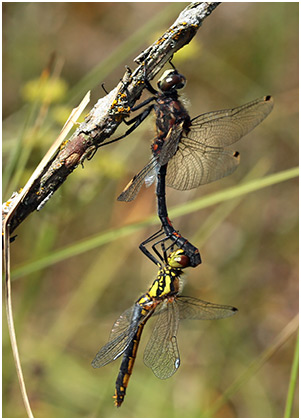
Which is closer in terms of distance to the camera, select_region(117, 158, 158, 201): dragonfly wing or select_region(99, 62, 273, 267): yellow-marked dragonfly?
select_region(117, 158, 158, 201): dragonfly wing

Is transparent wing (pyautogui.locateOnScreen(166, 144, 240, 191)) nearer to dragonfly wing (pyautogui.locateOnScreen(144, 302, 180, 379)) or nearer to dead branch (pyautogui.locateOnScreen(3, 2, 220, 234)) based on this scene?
dragonfly wing (pyautogui.locateOnScreen(144, 302, 180, 379))

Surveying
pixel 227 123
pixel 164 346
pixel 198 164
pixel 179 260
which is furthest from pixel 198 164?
pixel 164 346

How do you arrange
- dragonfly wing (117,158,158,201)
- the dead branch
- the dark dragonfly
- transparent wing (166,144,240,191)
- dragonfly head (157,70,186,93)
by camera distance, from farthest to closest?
1. transparent wing (166,144,240,191)
2. the dark dragonfly
3. dragonfly head (157,70,186,93)
4. dragonfly wing (117,158,158,201)
5. the dead branch

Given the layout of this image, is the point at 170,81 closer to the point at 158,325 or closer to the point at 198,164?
the point at 198,164

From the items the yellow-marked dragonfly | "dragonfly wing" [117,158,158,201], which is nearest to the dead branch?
"dragonfly wing" [117,158,158,201]

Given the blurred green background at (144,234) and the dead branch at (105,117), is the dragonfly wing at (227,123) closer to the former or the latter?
the blurred green background at (144,234)

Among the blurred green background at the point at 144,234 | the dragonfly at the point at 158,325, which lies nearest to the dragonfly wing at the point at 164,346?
the dragonfly at the point at 158,325

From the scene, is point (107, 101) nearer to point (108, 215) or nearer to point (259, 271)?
point (108, 215)

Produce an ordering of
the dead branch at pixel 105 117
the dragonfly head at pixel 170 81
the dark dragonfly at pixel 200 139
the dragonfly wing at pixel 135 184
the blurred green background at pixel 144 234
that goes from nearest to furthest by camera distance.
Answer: the dead branch at pixel 105 117
the dragonfly wing at pixel 135 184
the dragonfly head at pixel 170 81
the dark dragonfly at pixel 200 139
the blurred green background at pixel 144 234
